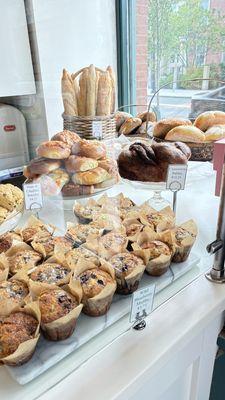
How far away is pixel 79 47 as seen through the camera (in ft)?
5.29

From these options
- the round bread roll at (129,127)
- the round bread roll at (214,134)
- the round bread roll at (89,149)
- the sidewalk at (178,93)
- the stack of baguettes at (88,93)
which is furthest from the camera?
the sidewalk at (178,93)

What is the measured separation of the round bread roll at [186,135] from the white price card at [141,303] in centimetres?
61

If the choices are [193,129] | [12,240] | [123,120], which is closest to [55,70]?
[123,120]

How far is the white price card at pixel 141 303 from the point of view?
52 centimetres

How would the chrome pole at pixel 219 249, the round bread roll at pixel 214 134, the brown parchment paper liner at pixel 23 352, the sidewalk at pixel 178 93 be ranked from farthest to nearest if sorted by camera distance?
the sidewalk at pixel 178 93
the round bread roll at pixel 214 134
the chrome pole at pixel 219 249
the brown parchment paper liner at pixel 23 352

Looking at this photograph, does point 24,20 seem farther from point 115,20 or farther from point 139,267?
point 139,267

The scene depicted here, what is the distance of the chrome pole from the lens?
66cm

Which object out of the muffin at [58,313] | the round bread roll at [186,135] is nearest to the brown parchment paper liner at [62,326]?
the muffin at [58,313]

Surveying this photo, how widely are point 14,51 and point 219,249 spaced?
129 centimetres

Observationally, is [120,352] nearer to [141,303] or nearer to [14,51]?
[141,303]

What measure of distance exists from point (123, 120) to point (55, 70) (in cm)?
49

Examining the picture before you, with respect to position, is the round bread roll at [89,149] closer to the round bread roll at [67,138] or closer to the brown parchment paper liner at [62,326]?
the round bread roll at [67,138]

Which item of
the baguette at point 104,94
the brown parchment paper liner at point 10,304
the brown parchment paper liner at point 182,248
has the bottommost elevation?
the brown parchment paper liner at point 182,248

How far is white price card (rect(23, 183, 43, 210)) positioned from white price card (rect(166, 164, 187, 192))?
0.34m
